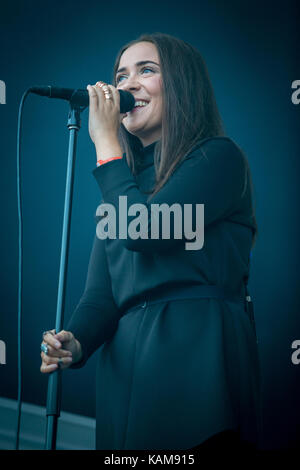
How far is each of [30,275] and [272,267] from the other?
0.97 meters

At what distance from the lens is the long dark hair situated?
1.03 meters

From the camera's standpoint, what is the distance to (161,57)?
1145 mm

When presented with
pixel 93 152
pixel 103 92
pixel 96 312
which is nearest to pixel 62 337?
pixel 96 312

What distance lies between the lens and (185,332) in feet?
2.92

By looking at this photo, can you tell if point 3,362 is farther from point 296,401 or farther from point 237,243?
point 237,243

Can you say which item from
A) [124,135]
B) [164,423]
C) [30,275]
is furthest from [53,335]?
[30,275]

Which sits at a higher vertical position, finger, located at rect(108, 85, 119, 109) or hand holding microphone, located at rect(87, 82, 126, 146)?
finger, located at rect(108, 85, 119, 109)

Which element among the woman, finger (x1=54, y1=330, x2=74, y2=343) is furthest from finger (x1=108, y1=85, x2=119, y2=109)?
finger (x1=54, y1=330, x2=74, y2=343)

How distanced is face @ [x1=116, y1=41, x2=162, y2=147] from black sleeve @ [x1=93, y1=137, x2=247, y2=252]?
0.61 feet

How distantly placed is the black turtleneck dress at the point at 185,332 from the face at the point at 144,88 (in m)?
0.19

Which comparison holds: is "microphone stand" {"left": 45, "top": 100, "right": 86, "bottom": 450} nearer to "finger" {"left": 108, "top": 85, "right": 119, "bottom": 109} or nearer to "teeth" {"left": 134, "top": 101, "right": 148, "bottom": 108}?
"finger" {"left": 108, "top": 85, "right": 119, "bottom": 109}

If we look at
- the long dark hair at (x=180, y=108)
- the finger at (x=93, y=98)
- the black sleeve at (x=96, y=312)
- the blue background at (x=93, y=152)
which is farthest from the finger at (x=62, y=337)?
the blue background at (x=93, y=152)

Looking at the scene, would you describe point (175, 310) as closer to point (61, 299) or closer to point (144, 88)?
point (61, 299)

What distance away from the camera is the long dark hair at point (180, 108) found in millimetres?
1030
